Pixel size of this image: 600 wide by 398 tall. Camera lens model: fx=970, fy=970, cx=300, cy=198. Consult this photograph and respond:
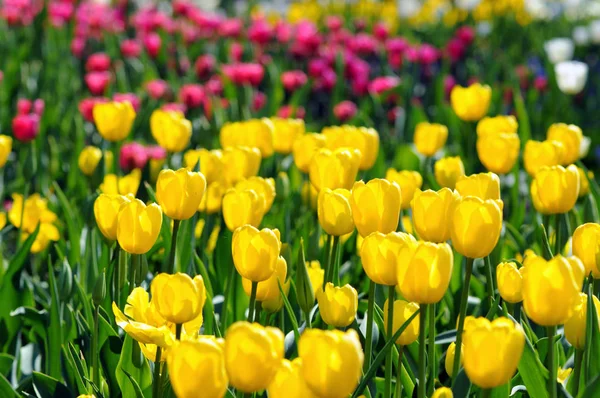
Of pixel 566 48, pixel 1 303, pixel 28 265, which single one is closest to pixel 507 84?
pixel 566 48

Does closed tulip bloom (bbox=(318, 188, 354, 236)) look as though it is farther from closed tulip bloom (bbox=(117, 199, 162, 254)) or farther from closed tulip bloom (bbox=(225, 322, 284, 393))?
closed tulip bloom (bbox=(225, 322, 284, 393))

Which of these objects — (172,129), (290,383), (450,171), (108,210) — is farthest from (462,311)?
(172,129)

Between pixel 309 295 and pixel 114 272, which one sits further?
pixel 114 272

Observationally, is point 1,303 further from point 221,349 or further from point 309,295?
point 221,349

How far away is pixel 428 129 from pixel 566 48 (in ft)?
Result: 10.2

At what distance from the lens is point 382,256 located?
1484 millimetres

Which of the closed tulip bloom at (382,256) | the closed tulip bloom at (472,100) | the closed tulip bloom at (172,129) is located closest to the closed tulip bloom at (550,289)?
the closed tulip bloom at (382,256)

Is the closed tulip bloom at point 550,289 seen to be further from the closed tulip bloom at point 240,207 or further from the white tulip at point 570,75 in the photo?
the white tulip at point 570,75

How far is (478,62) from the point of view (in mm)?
6418

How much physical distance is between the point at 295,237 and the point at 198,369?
1424 millimetres

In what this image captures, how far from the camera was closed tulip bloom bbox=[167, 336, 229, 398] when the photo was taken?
116cm

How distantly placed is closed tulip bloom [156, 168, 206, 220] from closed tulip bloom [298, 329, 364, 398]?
26.7 inches

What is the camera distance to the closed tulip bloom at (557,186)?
74.1 inches

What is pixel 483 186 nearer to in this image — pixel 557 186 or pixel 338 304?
pixel 557 186
